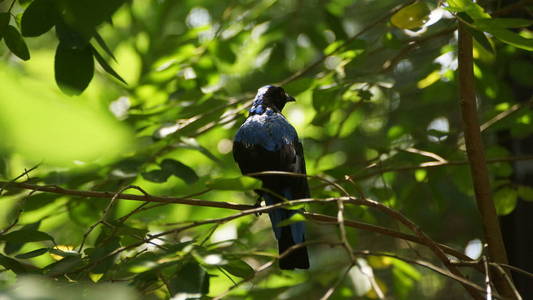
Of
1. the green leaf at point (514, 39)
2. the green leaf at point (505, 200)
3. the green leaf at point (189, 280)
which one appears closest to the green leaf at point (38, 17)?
the green leaf at point (189, 280)

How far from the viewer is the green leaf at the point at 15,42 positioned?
7.02ft

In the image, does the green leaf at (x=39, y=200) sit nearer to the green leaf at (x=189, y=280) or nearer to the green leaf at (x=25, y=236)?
the green leaf at (x=25, y=236)

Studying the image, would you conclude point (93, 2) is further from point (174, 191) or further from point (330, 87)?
point (174, 191)

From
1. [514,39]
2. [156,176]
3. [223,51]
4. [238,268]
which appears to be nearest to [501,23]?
[514,39]

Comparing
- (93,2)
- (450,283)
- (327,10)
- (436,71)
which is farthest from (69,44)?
(450,283)

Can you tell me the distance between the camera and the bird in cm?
284

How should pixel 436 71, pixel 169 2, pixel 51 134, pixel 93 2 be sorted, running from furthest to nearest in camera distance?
1. pixel 169 2
2. pixel 436 71
3. pixel 93 2
4. pixel 51 134

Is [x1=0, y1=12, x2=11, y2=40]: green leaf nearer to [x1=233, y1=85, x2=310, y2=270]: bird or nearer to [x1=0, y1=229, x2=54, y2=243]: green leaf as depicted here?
[x1=0, y1=229, x2=54, y2=243]: green leaf

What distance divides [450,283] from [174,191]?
9.31 feet

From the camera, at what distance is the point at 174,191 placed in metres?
3.70

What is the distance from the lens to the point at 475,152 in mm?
2502

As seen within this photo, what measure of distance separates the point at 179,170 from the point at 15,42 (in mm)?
1030

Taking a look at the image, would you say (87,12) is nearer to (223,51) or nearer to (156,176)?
(156,176)

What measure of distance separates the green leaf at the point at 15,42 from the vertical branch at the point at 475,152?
5.46 ft
